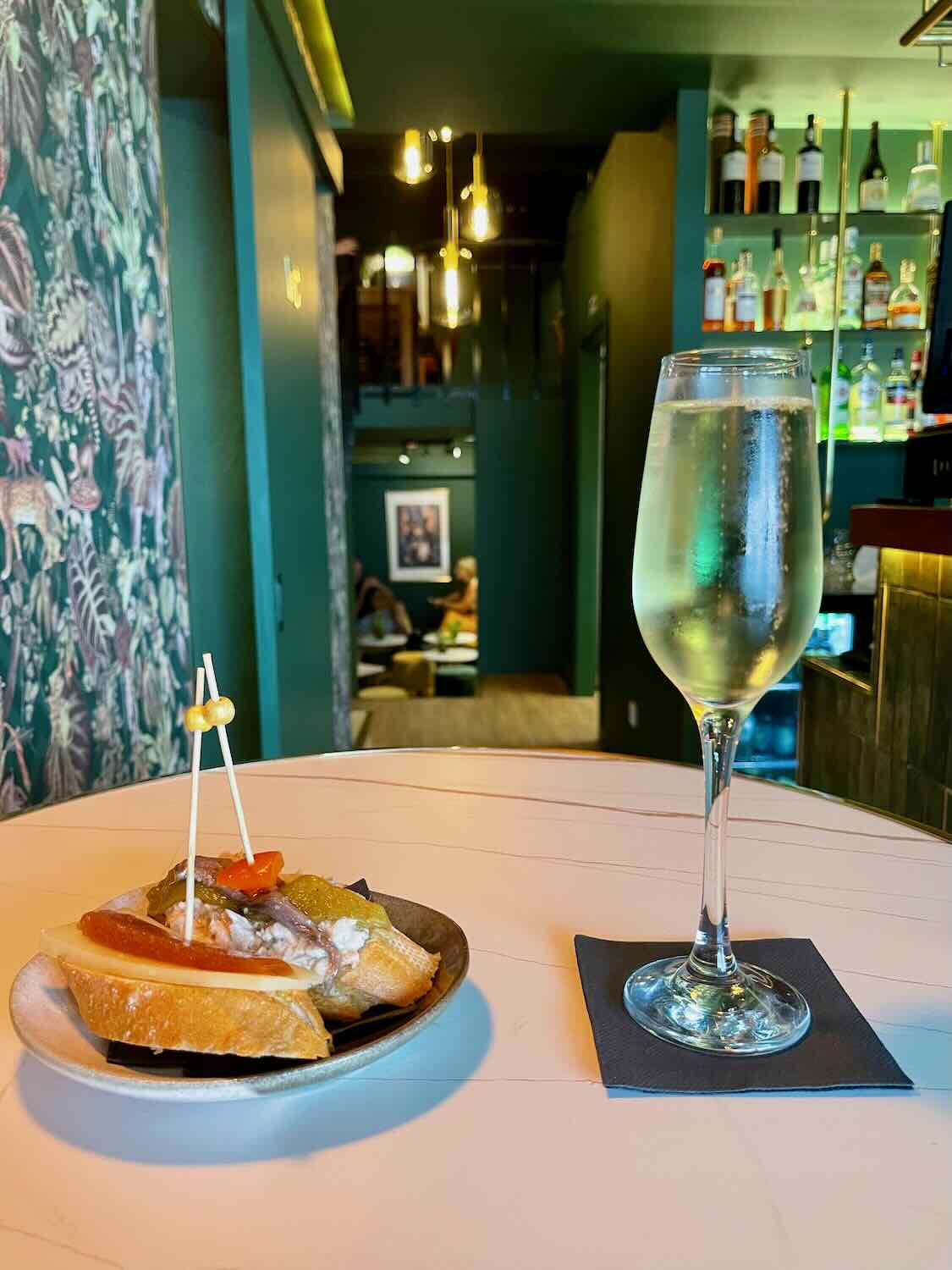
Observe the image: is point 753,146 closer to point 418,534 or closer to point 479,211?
point 479,211

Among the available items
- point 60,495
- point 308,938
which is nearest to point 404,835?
point 308,938

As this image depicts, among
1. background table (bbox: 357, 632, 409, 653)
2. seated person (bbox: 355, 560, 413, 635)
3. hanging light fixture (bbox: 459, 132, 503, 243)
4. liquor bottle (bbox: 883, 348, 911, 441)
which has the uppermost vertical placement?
hanging light fixture (bbox: 459, 132, 503, 243)

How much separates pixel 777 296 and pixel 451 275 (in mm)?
2421

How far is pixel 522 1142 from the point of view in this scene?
15.9 inches

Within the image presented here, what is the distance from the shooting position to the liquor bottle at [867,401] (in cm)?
367

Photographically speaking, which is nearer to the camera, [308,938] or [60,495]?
[308,938]

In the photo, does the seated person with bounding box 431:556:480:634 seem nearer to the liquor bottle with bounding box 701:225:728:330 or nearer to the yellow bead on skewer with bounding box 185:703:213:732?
the liquor bottle with bounding box 701:225:728:330

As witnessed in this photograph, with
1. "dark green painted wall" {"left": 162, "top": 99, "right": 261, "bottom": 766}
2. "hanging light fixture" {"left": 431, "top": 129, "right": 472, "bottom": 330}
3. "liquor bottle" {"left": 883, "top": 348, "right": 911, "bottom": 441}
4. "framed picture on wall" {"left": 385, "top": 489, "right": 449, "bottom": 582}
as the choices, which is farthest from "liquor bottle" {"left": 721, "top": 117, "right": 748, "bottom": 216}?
"framed picture on wall" {"left": 385, "top": 489, "right": 449, "bottom": 582}

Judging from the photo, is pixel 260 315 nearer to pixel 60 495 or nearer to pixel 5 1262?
pixel 60 495

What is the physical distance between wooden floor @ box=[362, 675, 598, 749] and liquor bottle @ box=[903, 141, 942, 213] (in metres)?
2.92

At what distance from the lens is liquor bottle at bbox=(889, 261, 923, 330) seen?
3611 mm

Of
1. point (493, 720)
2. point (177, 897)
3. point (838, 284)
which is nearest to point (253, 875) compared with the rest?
point (177, 897)

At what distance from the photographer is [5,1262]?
0.34 m

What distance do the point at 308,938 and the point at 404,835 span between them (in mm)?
335
